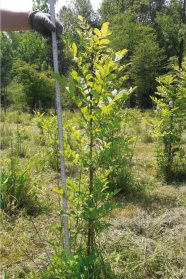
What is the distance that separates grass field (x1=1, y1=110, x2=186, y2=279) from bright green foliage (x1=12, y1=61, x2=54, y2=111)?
12.8 m

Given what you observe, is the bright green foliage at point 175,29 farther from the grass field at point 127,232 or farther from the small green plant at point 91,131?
the small green plant at point 91,131

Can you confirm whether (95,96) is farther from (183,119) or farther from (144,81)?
(144,81)

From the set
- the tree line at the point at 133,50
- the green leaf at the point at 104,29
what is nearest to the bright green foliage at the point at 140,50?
the tree line at the point at 133,50

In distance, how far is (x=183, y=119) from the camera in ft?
15.6

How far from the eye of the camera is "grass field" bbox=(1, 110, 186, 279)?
2.49m

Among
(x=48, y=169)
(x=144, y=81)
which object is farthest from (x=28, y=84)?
(x=48, y=169)

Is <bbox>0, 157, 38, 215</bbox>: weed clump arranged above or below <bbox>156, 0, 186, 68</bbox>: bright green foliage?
below

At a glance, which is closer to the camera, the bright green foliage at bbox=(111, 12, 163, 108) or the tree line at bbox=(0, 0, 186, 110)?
the tree line at bbox=(0, 0, 186, 110)

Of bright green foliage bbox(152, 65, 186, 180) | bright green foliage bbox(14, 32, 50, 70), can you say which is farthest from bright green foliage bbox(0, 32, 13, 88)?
bright green foliage bbox(152, 65, 186, 180)

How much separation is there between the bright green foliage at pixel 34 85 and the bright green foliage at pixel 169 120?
12866 mm

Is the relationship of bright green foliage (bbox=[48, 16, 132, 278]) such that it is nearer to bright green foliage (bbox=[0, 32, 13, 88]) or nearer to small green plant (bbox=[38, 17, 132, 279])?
small green plant (bbox=[38, 17, 132, 279])

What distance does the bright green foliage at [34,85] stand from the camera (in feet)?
56.6

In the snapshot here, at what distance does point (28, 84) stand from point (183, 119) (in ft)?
45.2

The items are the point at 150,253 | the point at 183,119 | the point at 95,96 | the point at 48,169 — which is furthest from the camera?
the point at 48,169
